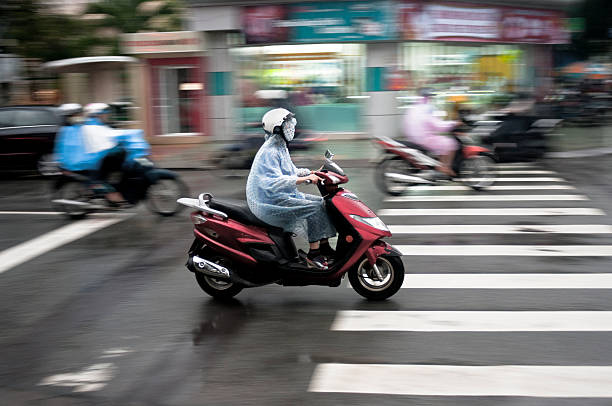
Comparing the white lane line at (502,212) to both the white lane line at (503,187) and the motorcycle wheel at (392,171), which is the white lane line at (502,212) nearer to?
the motorcycle wheel at (392,171)

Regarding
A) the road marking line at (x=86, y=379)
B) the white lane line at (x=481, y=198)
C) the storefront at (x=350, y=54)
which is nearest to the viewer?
the road marking line at (x=86, y=379)

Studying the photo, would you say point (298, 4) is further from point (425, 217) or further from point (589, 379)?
point (589, 379)

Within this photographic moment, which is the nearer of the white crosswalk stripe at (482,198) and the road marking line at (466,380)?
the road marking line at (466,380)

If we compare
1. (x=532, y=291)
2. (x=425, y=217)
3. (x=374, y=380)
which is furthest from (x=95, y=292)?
(x=425, y=217)

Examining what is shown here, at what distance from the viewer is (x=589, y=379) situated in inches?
182

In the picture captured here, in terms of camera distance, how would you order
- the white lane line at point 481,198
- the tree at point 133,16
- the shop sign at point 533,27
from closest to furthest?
the white lane line at point 481,198
the shop sign at point 533,27
the tree at point 133,16

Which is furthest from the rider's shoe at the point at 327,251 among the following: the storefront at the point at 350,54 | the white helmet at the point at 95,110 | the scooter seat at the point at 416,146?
the storefront at the point at 350,54

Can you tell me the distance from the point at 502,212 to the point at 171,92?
13.7m

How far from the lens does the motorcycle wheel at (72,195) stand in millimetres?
10836

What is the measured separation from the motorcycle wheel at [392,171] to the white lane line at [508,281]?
490cm

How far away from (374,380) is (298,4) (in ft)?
57.3

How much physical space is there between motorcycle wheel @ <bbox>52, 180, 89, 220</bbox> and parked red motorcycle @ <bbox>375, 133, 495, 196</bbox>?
189 inches

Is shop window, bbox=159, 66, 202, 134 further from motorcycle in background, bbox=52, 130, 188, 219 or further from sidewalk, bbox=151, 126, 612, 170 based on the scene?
motorcycle in background, bbox=52, 130, 188, 219

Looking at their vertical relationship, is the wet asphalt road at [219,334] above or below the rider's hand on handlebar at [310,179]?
below
